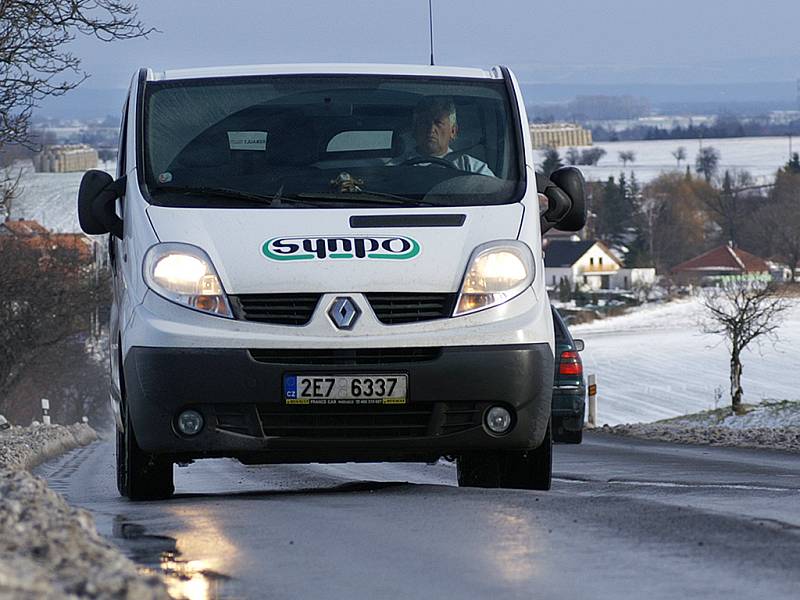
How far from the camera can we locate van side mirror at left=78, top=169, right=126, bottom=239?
8.52 metres

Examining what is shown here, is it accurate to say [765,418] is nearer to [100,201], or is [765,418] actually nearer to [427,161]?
[427,161]

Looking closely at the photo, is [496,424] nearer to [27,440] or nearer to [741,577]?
[741,577]

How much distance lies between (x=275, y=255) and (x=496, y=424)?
136 cm

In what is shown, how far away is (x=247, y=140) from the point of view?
8.56 meters

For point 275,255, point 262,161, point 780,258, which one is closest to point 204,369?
point 275,255

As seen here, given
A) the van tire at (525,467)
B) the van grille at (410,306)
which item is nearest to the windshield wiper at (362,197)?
the van grille at (410,306)

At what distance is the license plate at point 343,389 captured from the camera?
25.4 feet

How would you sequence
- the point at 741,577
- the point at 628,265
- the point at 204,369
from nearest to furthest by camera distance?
the point at 741,577, the point at 204,369, the point at 628,265

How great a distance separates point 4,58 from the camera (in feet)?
69.2

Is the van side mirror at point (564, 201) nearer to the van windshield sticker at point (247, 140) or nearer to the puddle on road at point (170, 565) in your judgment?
the van windshield sticker at point (247, 140)

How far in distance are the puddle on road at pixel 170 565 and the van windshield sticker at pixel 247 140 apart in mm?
2467

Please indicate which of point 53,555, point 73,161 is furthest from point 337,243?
point 73,161

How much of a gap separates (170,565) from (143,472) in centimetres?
305

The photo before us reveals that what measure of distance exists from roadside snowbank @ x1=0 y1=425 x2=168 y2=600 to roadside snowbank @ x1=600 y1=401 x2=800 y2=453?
10.8 meters
